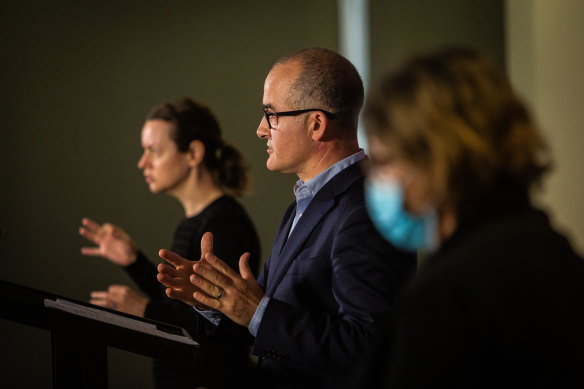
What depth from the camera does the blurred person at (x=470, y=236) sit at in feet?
2.43

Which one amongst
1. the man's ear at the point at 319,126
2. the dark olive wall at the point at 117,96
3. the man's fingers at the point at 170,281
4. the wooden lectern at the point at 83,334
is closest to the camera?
the wooden lectern at the point at 83,334

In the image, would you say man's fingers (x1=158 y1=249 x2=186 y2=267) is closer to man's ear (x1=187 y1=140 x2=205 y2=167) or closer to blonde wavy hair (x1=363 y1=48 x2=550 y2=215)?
blonde wavy hair (x1=363 y1=48 x2=550 y2=215)

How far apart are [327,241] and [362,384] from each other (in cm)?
80

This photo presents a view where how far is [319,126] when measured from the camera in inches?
68.5

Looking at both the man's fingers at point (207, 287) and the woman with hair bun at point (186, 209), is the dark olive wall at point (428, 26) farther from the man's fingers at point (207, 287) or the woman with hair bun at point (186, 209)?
the man's fingers at point (207, 287)

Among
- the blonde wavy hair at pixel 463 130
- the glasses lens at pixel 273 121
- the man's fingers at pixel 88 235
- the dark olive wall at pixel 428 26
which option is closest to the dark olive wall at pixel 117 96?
the dark olive wall at pixel 428 26

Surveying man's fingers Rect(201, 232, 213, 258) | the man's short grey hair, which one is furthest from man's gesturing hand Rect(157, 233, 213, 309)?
the man's short grey hair

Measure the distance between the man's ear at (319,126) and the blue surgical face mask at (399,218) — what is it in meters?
0.73

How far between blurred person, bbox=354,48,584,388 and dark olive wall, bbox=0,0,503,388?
3.21 metres

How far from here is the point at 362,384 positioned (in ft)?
2.65

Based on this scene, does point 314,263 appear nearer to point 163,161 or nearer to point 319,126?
point 319,126

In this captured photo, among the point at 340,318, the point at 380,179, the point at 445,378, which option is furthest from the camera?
the point at 340,318

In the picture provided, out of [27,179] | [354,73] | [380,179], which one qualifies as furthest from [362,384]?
[27,179]

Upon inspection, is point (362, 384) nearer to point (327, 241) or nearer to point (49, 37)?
point (327, 241)
